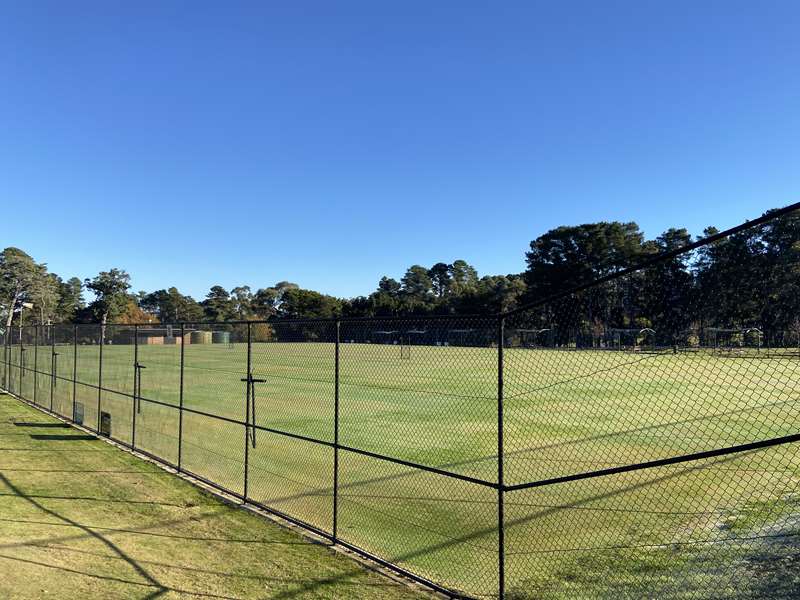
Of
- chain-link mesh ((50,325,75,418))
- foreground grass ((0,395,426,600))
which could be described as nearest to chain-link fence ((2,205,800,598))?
chain-link mesh ((50,325,75,418))

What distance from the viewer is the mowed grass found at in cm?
539

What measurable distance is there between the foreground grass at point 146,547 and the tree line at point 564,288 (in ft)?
10.5

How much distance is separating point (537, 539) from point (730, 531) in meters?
2.13

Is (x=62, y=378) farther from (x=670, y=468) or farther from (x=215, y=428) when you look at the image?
(x=670, y=468)

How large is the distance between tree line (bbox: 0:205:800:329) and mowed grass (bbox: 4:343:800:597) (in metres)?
0.49

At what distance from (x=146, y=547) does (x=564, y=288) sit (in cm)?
5678

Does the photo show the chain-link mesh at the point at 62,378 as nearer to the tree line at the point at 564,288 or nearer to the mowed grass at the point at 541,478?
the mowed grass at the point at 541,478

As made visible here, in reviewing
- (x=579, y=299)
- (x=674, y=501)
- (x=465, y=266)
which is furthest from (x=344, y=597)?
(x=465, y=266)

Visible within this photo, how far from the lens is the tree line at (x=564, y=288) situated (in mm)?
3482

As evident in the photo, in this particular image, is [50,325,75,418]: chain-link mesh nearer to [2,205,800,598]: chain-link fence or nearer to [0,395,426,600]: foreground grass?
[2,205,800,598]: chain-link fence

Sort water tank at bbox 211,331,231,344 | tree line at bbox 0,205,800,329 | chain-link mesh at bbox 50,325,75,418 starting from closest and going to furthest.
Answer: tree line at bbox 0,205,800,329
chain-link mesh at bbox 50,325,75,418
water tank at bbox 211,331,231,344

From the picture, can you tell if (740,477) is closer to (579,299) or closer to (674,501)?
(674,501)

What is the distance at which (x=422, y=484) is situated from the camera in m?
9.19

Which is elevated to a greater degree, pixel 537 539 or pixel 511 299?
pixel 511 299
